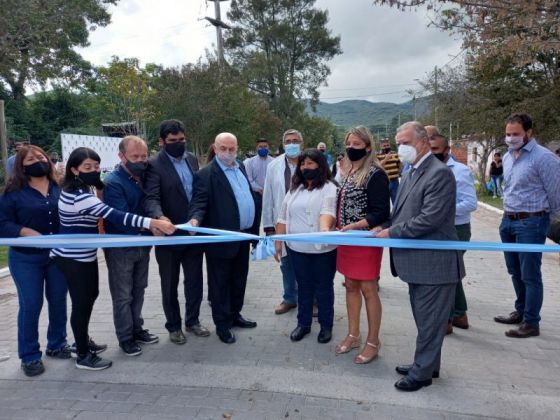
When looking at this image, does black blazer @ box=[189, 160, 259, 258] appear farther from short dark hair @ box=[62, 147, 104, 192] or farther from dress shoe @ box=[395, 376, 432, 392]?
dress shoe @ box=[395, 376, 432, 392]

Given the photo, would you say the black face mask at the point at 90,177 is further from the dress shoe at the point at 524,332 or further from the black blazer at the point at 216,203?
the dress shoe at the point at 524,332

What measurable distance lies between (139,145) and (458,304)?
11.3ft

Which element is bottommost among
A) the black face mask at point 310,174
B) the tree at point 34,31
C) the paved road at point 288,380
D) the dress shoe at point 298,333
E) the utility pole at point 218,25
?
the paved road at point 288,380

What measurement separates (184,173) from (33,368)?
2.12 metres

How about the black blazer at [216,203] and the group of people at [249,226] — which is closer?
the group of people at [249,226]

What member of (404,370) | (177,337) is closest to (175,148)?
(177,337)

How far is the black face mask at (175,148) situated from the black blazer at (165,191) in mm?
56

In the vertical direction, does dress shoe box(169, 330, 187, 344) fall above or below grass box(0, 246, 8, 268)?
below

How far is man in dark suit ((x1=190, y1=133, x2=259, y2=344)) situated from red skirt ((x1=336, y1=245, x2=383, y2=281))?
110 cm

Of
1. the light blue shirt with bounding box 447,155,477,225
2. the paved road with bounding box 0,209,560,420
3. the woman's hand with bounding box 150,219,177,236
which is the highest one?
the light blue shirt with bounding box 447,155,477,225

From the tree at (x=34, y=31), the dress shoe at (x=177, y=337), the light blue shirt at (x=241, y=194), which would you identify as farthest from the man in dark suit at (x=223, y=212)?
the tree at (x=34, y=31)

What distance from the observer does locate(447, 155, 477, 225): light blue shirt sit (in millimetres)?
4121

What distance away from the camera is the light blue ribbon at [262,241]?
3.14 m

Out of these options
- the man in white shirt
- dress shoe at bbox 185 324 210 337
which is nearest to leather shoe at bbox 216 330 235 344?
dress shoe at bbox 185 324 210 337
